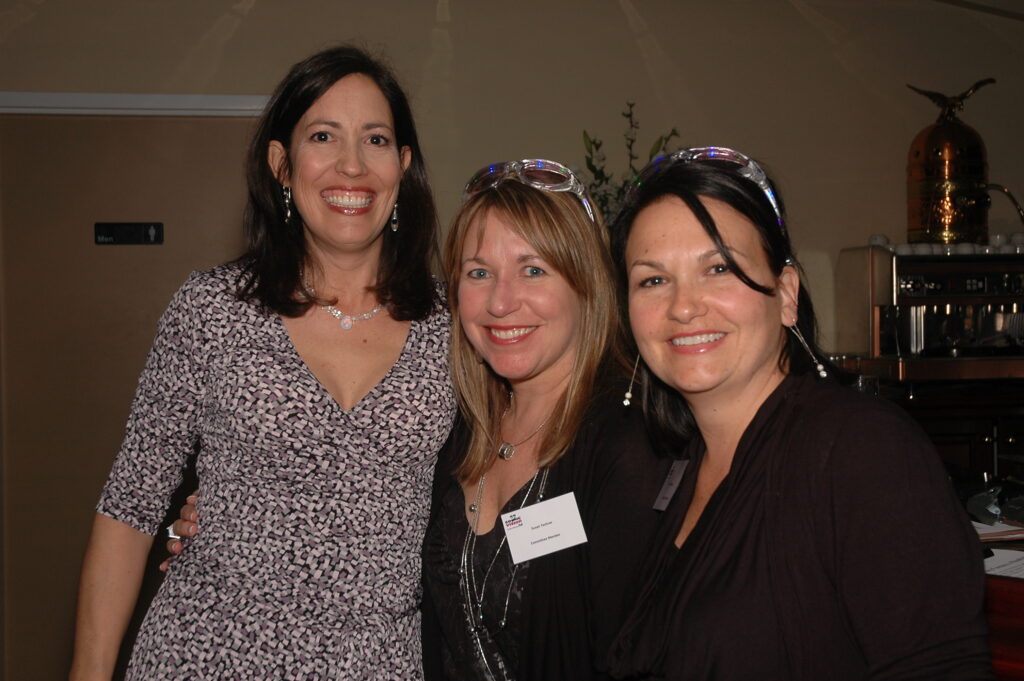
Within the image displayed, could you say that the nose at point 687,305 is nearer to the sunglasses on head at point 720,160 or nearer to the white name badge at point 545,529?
the sunglasses on head at point 720,160

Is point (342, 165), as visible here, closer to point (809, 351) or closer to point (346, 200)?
point (346, 200)

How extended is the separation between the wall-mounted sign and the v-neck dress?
2.95 m

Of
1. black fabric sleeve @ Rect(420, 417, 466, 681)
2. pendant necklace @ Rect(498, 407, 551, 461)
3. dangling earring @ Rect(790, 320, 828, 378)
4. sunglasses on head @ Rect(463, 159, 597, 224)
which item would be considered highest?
sunglasses on head @ Rect(463, 159, 597, 224)

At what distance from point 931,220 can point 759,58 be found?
1350 millimetres

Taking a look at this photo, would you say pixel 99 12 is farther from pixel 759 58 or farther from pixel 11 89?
pixel 759 58

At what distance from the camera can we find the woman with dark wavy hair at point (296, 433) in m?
1.66

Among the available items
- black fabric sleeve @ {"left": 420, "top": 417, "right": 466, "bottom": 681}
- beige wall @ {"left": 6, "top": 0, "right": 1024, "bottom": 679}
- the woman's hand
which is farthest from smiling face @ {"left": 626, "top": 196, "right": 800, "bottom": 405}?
beige wall @ {"left": 6, "top": 0, "right": 1024, "bottom": 679}

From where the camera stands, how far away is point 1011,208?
5406 millimetres

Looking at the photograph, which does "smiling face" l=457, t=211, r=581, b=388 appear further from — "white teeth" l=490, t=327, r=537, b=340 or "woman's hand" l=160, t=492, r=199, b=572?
"woman's hand" l=160, t=492, r=199, b=572

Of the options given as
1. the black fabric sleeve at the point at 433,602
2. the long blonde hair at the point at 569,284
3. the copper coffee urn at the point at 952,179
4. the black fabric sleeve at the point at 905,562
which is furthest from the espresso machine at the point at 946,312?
the black fabric sleeve at the point at 905,562

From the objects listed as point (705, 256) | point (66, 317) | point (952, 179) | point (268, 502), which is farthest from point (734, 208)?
point (952, 179)

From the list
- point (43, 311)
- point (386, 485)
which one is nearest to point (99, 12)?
point (43, 311)

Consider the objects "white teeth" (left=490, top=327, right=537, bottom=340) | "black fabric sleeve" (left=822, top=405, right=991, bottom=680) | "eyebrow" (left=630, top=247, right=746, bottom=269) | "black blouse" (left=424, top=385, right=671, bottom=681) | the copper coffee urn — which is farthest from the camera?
the copper coffee urn

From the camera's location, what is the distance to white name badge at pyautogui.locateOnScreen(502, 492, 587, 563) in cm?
172
